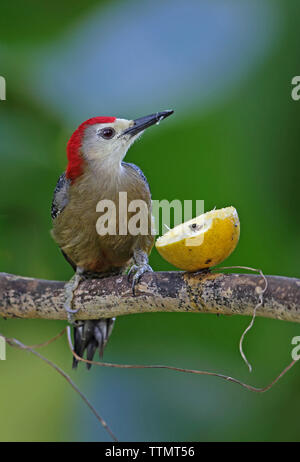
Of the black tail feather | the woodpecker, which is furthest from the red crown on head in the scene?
the black tail feather

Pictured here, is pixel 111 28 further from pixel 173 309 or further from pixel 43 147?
pixel 173 309

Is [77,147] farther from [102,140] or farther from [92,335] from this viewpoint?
[92,335]

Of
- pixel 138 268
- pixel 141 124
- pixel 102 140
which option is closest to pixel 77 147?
pixel 102 140

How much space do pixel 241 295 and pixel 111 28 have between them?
1829 mm

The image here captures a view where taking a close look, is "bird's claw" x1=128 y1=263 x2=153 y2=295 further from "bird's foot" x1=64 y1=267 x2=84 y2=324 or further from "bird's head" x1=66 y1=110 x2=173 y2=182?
"bird's head" x1=66 y1=110 x2=173 y2=182

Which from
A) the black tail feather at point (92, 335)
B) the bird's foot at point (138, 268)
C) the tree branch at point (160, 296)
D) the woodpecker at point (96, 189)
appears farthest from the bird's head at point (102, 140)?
the black tail feather at point (92, 335)

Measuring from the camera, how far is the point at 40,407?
106 inches

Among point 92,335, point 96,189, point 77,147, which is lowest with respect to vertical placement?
point 92,335

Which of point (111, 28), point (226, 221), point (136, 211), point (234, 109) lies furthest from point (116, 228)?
point (111, 28)

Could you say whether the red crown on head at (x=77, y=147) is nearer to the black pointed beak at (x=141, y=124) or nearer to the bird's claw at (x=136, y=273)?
the black pointed beak at (x=141, y=124)

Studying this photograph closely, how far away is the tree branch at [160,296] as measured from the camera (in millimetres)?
1463

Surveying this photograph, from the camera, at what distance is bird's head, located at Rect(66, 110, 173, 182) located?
7.19 ft

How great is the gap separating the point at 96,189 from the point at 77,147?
0.60ft

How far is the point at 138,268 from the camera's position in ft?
6.72
